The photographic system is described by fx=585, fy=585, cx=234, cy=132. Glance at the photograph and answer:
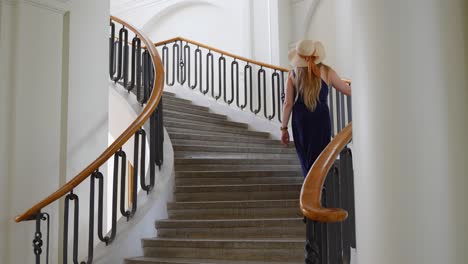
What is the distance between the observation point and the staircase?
4.39m

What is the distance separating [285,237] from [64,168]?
197 cm

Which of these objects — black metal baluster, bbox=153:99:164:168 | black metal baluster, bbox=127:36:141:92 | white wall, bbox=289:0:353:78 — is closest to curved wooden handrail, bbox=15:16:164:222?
black metal baluster, bbox=153:99:164:168

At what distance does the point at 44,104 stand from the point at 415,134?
143 inches

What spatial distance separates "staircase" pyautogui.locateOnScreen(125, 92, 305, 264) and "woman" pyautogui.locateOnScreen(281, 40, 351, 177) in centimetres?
65

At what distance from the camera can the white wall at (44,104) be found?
4.65 meters

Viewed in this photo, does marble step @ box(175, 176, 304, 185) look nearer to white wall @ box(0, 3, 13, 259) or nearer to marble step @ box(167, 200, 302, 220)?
marble step @ box(167, 200, 302, 220)

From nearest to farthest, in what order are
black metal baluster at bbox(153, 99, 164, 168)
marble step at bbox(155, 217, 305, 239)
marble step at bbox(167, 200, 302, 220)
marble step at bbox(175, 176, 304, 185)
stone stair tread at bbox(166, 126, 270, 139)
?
marble step at bbox(155, 217, 305, 239) < marble step at bbox(167, 200, 302, 220) < black metal baluster at bbox(153, 99, 164, 168) < marble step at bbox(175, 176, 304, 185) < stone stair tread at bbox(166, 126, 270, 139)

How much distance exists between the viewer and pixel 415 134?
2.01 metres

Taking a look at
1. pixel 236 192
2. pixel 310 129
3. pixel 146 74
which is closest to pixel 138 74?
pixel 146 74

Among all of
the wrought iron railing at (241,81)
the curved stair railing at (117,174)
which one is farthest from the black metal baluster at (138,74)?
the wrought iron railing at (241,81)

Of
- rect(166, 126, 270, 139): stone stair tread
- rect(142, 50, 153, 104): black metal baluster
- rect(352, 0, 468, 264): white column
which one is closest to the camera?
rect(352, 0, 468, 264): white column

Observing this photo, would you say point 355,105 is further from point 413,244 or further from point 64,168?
point 64,168

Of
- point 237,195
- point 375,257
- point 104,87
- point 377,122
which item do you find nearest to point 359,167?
point 377,122

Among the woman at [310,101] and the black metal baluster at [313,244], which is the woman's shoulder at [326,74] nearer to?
the woman at [310,101]
